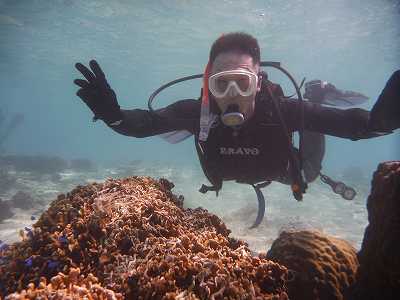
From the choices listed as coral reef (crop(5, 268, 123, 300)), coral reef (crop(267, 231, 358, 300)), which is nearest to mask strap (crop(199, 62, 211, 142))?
coral reef (crop(267, 231, 358, 300))

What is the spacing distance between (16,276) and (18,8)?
98.8 feet

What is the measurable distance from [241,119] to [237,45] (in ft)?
4.67

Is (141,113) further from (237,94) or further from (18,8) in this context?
(18,8)

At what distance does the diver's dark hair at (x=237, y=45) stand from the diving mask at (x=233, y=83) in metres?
0.60

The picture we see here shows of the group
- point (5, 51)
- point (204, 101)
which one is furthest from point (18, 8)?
point (204, 101)

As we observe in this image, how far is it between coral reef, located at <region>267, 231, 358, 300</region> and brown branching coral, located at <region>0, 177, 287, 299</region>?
19.6 inches

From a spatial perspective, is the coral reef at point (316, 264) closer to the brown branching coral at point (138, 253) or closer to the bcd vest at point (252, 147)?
the brown branching coral at point (138, 253)

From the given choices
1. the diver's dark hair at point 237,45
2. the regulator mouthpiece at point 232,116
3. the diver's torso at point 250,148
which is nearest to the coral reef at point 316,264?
the diver's torso at point 250,148

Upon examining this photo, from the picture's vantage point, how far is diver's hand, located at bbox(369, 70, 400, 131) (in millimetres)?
3951

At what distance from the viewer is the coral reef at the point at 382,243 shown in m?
2.83

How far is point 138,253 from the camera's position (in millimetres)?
3439

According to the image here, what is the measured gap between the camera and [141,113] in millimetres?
5617

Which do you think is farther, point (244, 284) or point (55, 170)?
point (55, 170)

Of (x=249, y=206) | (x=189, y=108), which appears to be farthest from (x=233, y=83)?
(x=249, y=206)
